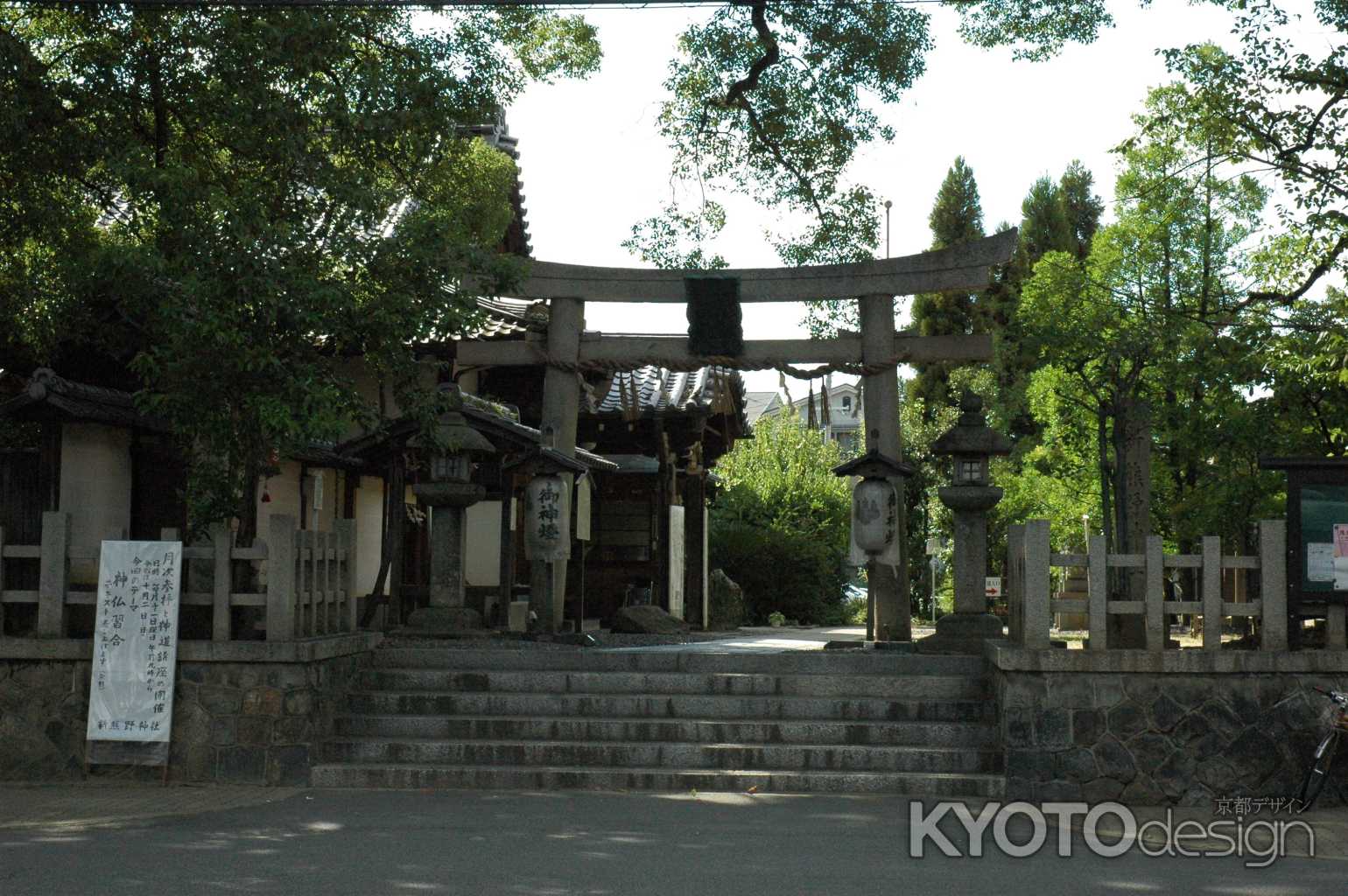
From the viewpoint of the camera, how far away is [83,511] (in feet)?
A: 43.3

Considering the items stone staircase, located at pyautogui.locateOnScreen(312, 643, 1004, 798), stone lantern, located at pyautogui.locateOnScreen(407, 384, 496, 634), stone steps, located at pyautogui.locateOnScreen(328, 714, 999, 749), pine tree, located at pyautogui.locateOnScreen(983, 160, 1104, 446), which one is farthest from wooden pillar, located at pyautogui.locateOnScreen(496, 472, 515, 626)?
pine tree, located at pyautogui.locateOnScreen(983, 160, 1104, 446)

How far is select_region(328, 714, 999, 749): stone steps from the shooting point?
10766mm

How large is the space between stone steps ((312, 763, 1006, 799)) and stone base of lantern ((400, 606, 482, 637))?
12.2 ft

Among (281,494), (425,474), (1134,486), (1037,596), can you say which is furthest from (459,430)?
(1134,486)

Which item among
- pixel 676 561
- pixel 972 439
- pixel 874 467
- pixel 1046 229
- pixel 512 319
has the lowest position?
pixel 676 561

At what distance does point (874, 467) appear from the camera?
47.9 feet

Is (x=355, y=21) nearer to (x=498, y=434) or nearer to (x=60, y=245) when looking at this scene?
(x=60, y=245)

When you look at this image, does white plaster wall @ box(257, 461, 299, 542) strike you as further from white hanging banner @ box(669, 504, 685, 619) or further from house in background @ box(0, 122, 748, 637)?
white hanging banner @ box(669, 504, 685, 619)

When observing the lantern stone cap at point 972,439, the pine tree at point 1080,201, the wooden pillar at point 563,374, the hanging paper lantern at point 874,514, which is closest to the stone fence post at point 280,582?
the wooden pillar at point 563,374

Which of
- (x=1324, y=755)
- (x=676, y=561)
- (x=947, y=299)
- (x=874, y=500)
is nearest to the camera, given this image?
(x=1324, y=755)

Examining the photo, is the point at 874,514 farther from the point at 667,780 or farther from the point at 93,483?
the point at 93,483

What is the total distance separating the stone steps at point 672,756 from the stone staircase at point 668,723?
11 millimetres

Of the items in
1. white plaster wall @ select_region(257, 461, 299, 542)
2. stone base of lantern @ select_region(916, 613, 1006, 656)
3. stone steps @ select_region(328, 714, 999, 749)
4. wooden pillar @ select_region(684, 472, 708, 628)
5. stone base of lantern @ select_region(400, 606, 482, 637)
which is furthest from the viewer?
wooden pillar @ select_region(684, 472, 708, 628)

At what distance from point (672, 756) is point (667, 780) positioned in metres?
0.36
